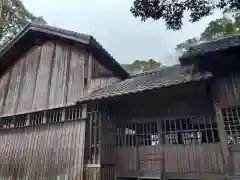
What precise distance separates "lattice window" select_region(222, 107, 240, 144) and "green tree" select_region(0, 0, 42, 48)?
1690 centimetres

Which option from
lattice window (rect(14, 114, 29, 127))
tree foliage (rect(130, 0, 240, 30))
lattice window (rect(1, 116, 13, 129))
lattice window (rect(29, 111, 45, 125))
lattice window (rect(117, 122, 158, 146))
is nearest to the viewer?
tree foliage (rect(130, 0, 240, 30))

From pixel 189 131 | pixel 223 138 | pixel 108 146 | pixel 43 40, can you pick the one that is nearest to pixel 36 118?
pixel 108 146

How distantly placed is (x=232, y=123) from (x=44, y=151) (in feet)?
24.2

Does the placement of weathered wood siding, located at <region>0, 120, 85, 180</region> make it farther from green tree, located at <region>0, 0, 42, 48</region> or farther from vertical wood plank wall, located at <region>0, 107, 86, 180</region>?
green tree, located at <region>0, 0, 42, 48</region>

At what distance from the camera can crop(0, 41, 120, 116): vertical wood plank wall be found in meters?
10.2

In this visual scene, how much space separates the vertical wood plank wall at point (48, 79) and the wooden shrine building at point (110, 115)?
0.05 m

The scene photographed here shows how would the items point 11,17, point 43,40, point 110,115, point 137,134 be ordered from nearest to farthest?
1. point 137,134
2. point 110,115
3. point 43,40
4. point 11,17

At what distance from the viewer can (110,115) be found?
29.7 feet

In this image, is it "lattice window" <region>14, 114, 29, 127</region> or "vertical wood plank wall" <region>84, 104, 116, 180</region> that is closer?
"vertical wood plank wall" <region>84, 104, 116, 180</region>

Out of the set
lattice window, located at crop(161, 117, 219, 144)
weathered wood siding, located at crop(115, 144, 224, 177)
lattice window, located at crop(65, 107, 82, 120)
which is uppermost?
lattice window, located at crop(65, 107, 82, 120)

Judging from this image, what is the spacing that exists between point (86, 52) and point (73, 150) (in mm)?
4480

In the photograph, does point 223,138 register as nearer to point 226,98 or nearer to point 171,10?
point 226,98

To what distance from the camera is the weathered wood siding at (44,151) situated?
8.82 meters

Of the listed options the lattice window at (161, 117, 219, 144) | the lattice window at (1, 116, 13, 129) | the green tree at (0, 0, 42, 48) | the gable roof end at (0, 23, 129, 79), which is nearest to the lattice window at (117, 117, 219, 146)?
the lattice window at (161, 117, 219, 144)
